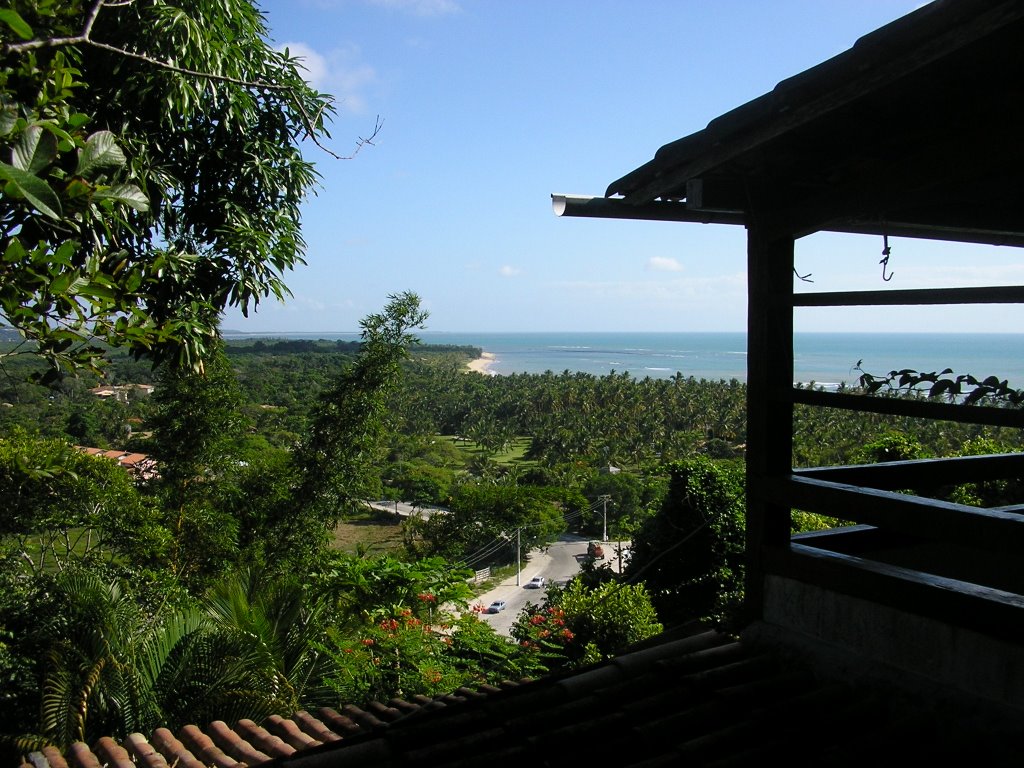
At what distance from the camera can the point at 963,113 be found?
205cm

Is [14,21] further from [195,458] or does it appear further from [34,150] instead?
[195,458]

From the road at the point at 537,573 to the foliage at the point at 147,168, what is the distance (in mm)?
19913

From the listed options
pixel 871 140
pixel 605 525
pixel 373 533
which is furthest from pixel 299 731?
pixel 373 533

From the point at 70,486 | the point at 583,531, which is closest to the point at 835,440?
the point at 583,531

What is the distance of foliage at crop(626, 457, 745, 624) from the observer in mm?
13023

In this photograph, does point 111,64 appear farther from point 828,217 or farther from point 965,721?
point 965,721

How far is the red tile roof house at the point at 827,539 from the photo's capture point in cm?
186

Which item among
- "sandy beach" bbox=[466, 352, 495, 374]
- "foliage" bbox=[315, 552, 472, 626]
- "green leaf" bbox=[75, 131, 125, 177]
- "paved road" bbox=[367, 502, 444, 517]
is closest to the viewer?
"green leaf" bbox=[75, 131, 125, 177]

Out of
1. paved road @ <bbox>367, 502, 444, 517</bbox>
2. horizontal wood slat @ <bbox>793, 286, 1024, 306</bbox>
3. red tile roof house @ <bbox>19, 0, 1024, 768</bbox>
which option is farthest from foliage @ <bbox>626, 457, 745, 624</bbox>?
paved road @ <bbox>367, 502, 444, 517</bbox>

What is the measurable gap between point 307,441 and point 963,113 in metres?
12.7

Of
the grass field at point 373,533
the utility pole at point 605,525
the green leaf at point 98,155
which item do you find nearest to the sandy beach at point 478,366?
the grass field at point 373,533

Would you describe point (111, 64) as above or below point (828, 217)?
above

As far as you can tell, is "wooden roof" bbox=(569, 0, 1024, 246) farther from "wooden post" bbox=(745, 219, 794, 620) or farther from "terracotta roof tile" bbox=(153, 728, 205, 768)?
"terracotta roof tile" bbox=(153, 728, 205, 768)

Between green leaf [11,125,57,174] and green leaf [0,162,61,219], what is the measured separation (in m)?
0.17
